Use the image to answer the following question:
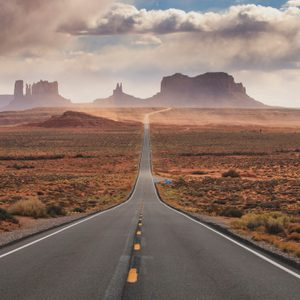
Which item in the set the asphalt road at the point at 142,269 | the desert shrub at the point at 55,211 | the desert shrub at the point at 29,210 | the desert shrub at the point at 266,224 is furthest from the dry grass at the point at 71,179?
the asphalt road at the point at 142,269

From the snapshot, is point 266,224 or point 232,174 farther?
point 232,174

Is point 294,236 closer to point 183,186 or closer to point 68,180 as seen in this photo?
point 183,186

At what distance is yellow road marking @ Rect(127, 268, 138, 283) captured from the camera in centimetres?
819

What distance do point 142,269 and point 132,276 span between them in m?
0.82

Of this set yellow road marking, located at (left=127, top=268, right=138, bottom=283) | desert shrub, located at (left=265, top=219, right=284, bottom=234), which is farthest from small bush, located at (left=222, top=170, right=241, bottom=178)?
yellow road marking, located at (left=127, top=268, right=138, bottom=283)

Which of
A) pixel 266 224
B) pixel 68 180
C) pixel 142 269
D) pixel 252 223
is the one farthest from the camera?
pixel 68 180

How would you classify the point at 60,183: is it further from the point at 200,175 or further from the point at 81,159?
the point at 81,159

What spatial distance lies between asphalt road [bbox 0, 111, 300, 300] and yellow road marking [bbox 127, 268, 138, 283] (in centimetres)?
9

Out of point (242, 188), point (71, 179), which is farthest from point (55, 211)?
point (71, 179)

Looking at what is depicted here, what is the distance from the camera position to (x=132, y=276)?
853cm

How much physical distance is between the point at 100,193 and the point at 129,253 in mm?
35851

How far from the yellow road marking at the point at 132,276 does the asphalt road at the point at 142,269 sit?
0.09 metres

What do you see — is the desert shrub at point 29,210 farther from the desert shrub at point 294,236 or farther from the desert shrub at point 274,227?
the desert shrub at point 294,236

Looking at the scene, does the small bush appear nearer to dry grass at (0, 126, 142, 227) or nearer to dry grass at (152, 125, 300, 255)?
dry grass at (152, 125, 300, 255)
